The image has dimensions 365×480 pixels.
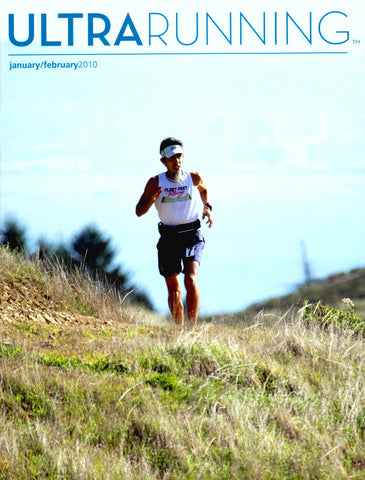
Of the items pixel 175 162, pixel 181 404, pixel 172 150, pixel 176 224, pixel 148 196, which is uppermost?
pixel 172 150

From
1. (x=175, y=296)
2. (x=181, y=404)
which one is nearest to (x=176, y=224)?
(x=175, y=296)

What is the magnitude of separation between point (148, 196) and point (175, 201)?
1.15 feet

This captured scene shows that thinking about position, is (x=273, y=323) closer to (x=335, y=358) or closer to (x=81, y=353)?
(x=335, y=358)

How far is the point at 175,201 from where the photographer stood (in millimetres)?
9641

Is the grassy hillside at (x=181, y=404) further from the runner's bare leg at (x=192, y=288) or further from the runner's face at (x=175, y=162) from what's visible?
the runner's face at (x=175, y=162)

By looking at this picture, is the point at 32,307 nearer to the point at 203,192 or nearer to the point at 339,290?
the point at 203,192

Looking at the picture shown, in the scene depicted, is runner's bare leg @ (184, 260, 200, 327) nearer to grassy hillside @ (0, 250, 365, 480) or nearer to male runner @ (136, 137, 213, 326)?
male runner @ (136, 137, 213, 326)

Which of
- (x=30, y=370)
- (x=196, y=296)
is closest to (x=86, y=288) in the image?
(x=196, y=296)

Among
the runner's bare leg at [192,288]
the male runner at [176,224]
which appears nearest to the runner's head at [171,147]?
the male runner at [176,224]

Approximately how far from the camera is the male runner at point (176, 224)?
9594mm

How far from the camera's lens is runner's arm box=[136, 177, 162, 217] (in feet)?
31.4

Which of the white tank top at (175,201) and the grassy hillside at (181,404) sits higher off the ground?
the white tank top at (175,201)

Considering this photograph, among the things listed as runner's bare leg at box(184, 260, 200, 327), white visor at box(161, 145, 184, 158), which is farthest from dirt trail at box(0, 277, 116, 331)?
white visor at box(161, 145, 184, 158)

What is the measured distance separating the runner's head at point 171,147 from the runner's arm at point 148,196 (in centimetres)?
39
